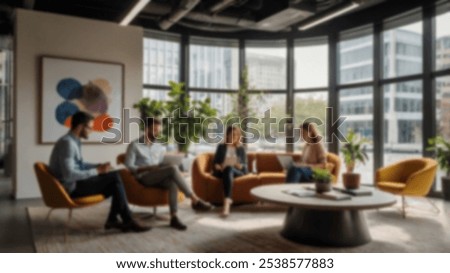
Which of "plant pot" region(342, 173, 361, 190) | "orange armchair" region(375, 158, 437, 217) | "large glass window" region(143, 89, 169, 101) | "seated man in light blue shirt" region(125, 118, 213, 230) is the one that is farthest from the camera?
"large glass window" region(143, 89, 169, 101)

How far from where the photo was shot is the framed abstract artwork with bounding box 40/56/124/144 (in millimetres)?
5945

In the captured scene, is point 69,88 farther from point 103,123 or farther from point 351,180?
point 351,180

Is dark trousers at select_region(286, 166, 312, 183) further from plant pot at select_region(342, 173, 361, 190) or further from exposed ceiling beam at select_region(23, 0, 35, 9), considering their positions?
exposed ceiling beam at select_region(23, 0, 35, 9)

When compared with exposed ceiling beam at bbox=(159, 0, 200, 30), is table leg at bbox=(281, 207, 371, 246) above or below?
below

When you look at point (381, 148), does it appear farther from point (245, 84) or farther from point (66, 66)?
point (66, 66)

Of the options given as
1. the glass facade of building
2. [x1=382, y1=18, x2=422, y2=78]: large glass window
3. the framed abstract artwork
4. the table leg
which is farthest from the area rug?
[x1=382, y1=18, x2=422, y2=78]: large glass window

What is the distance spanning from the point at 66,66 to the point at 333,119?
4974 millimetres

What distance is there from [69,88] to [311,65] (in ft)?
15.3

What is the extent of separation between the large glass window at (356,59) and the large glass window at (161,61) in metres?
3.25

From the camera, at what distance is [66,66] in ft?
19.9

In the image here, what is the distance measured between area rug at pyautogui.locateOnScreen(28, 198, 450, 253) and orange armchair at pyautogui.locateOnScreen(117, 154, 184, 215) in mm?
237

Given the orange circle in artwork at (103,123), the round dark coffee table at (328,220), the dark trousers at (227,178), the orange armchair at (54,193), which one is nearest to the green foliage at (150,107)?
the orange circle in artwork at (103,123)

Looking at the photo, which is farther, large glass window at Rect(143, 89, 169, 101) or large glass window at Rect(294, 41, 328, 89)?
large glass window at Rect(294, 41, 328, 89)

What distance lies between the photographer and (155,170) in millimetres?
4195
